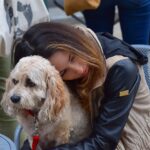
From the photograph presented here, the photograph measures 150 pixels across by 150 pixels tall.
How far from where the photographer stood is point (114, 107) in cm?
209

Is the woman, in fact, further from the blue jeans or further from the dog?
the blue jeans

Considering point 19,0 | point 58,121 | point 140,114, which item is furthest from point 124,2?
point 58,121

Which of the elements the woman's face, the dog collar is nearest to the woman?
the woman's face

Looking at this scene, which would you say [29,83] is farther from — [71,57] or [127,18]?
[127,18]

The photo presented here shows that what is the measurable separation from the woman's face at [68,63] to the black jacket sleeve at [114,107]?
13 centimetres

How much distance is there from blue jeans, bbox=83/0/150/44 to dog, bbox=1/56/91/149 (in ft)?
→ 3.50

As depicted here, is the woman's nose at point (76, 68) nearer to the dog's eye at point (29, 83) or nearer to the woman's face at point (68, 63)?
the woman's face at point (68, 63)

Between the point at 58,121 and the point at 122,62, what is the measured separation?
0.37 meters

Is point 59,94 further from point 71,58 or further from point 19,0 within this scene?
point 19,0

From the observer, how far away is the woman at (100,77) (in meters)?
2.02

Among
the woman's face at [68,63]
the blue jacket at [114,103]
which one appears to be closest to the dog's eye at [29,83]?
the woman's face at [68,63]

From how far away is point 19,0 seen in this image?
8.22 feet

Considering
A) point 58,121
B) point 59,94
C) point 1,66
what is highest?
point 59,94

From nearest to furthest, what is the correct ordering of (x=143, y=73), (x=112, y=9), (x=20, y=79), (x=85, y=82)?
(x=20, y=79)
(x=85, y=82)
(x=143, y=73)
(x=112, y=9)
